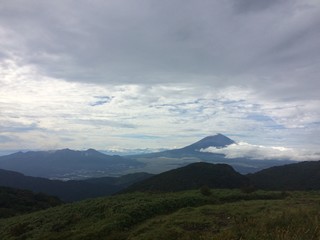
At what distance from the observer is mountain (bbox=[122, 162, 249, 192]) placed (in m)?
104

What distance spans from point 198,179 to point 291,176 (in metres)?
47.3

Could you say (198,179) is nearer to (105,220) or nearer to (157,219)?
(157,219)

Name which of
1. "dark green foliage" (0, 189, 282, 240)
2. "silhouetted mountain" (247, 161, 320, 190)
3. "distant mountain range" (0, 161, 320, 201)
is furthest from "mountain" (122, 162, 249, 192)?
"dark green foliage" (0, 189, 282, 240)

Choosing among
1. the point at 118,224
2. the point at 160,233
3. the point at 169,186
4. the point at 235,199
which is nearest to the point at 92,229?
the point at 118,224

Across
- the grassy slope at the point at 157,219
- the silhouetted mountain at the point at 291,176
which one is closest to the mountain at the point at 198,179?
the silhouetted mountain at the point at 291,176

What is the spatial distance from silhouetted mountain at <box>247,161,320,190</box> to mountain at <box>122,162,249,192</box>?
414 inches

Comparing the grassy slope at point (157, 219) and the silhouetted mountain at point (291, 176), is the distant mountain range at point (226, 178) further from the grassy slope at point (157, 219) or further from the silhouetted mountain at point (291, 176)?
the grassy slope at point (157, 219)

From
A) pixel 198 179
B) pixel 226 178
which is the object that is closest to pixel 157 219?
pixel 198 179

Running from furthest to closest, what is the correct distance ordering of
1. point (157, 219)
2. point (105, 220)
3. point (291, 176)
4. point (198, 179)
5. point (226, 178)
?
point (291, 176)
point (226, 178)
point (198, 179)
point (105, 220)
point (157, 219)

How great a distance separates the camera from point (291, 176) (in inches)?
5300

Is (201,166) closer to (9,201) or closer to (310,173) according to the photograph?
(310,173)

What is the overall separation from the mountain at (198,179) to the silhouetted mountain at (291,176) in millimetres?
10513

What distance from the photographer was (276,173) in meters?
148

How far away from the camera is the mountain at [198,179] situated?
104081mm
